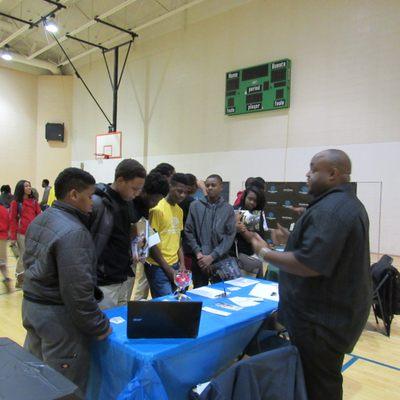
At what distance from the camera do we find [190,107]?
9.03 m

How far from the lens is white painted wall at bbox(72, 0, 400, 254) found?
614 cm

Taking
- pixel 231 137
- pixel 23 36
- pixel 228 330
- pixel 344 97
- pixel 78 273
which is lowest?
pixel 228 330

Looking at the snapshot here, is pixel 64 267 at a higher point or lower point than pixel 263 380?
higher

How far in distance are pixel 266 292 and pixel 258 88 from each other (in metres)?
5.78

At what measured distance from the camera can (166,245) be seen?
2.99m

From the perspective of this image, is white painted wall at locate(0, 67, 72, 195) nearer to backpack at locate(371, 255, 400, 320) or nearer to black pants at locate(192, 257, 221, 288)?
black pants at locate(192, 257, 221, 288)

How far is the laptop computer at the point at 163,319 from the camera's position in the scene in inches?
65.4

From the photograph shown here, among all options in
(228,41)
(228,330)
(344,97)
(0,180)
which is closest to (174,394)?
(228,330)

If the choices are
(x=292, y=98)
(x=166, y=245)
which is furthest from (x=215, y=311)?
(x=292, y=98)

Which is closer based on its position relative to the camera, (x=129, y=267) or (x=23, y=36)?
(x=129, y=267)

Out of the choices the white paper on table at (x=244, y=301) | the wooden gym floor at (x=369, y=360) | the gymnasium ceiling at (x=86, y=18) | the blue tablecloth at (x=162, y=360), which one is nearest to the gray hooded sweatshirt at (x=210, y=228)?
the white paper on table at (x=244, y=301)

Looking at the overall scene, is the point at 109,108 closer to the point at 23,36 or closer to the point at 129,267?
the point at 23,36

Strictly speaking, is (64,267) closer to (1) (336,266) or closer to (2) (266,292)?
(1) (336,266)

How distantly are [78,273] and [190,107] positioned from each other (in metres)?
7.84
